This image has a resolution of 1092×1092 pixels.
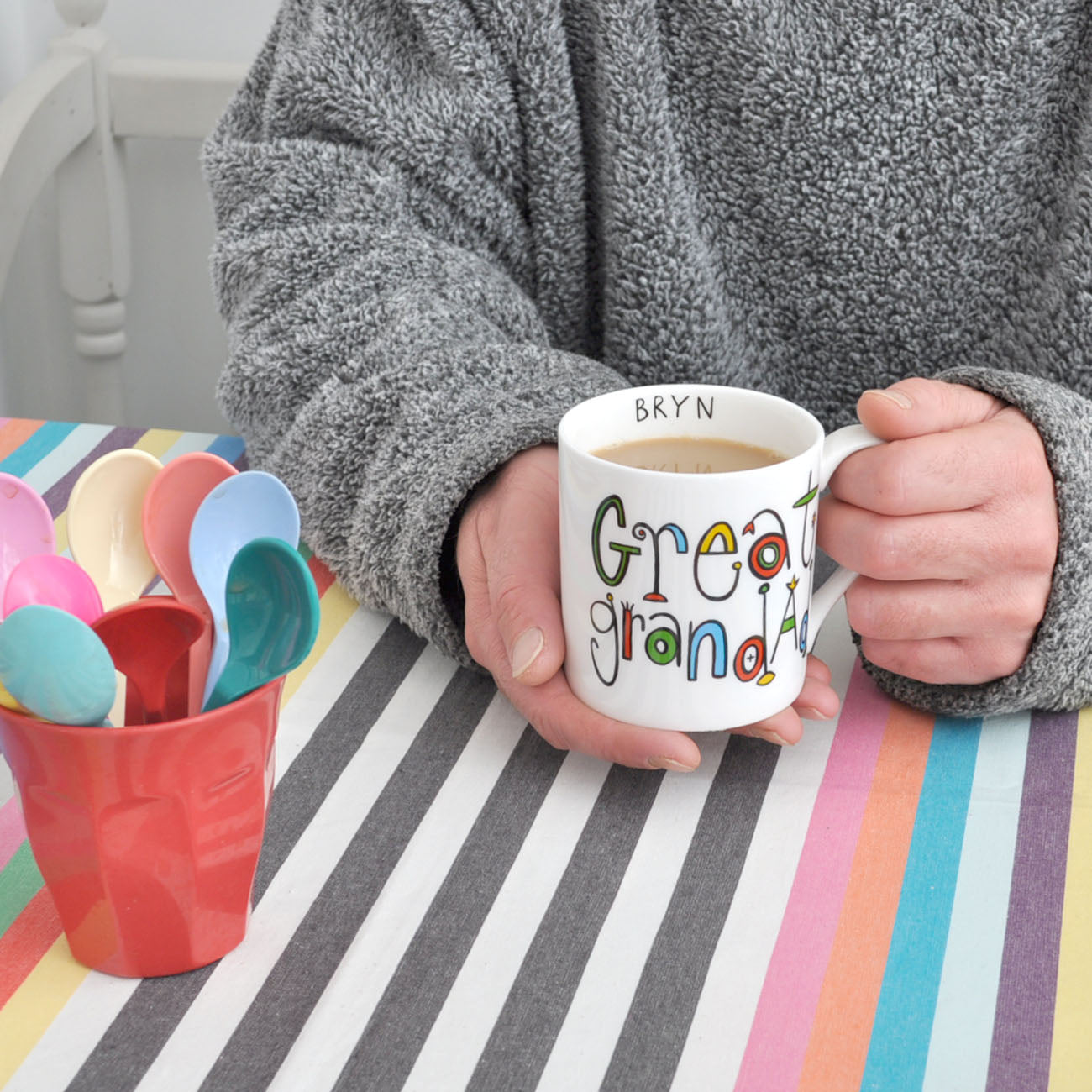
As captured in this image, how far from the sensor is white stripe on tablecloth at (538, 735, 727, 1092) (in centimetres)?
36

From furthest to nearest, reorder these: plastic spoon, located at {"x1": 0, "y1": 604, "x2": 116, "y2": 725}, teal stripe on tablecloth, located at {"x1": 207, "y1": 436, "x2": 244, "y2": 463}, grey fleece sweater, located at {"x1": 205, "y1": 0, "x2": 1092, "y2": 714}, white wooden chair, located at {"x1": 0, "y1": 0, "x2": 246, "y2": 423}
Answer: white wooden chair, located at {"x1": 0, "y1": 0, "x2": 246, "y2": 423}
teal stripe on tablecloth, located at {"x1": 207, "y1": 436, "x2": 244, "y2": 463}
grey fleece sweater, located at {"x1": 205, "y1": 0, "x2": 1092, "y2": 714}
plastic spoon, located at {"x1": 0, "y1": 604, "x2": 116, "y2": 725}

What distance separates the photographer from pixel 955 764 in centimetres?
49

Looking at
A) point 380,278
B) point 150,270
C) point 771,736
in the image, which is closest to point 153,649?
point 771,736

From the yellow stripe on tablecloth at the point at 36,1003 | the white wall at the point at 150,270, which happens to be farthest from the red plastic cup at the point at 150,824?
the white wall at the point at 150,270

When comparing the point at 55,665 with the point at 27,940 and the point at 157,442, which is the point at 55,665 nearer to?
the point at 27,940

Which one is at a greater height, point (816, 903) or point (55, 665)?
point (55, 665)

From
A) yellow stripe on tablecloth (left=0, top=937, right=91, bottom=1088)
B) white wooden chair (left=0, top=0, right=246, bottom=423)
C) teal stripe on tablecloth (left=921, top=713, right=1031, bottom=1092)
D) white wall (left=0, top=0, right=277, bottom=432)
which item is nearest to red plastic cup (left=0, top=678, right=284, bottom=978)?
yellow stripe on tablecloth (left=0, top=937, right=91, bottom=1088)

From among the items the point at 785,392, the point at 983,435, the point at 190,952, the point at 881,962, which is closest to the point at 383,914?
the point at 190,952

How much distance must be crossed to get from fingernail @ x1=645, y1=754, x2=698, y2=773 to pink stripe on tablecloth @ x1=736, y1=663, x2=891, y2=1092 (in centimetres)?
5

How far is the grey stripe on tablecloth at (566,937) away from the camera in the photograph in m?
0.36

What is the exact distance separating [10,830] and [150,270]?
1.06 metres

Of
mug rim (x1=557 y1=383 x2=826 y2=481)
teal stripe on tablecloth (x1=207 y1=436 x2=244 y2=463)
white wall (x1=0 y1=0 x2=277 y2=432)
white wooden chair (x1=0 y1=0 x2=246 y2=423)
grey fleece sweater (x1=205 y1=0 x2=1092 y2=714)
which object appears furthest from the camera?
white wall (x1=0 y1=0 x2=277 y2=432)

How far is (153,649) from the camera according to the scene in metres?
0.37

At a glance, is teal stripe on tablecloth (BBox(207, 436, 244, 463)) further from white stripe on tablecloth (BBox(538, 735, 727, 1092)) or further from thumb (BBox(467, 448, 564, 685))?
white stripe on tablecloth (BBox(538, 735, 727, 1092))
